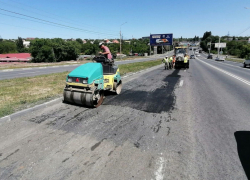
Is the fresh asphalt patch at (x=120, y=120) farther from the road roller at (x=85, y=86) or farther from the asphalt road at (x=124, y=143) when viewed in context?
the road roller at (x=85, y=86)

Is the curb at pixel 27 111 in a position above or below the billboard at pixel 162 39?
below

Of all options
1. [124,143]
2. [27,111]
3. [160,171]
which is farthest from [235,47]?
[27,111]

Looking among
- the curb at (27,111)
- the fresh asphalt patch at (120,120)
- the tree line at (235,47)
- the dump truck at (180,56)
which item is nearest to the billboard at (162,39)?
the tree line at (235,47)

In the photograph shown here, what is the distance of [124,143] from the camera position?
331 cm

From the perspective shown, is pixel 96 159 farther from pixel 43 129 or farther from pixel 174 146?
pixel 43 129

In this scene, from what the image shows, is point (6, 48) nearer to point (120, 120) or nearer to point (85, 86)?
point (85, 86)

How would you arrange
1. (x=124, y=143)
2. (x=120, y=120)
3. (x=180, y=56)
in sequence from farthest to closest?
(x=180, y=56), (x=120, y=120), (x=124, y=143)

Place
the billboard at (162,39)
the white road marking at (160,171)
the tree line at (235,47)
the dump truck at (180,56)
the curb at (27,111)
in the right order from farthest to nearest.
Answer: the tree line at (235,47) < the billboard at (162,39) < the dump truck at (180,56) < the curb at (27,111) < the white road marking at (160,171)

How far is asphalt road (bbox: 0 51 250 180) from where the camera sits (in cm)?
253

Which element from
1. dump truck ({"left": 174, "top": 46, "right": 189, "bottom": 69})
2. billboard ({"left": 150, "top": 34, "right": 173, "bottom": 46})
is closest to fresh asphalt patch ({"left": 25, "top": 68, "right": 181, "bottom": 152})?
dump truck ({"left": 174, "top": 46, "right": 189, "bottom": 69})

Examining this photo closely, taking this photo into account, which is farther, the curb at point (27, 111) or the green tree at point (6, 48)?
the green tree at point (6, 48)

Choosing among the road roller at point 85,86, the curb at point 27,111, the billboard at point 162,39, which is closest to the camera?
the curb at point 27,111

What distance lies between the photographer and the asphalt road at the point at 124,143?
8.31 ft

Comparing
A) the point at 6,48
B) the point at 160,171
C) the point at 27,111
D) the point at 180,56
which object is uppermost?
the point at 6,48
